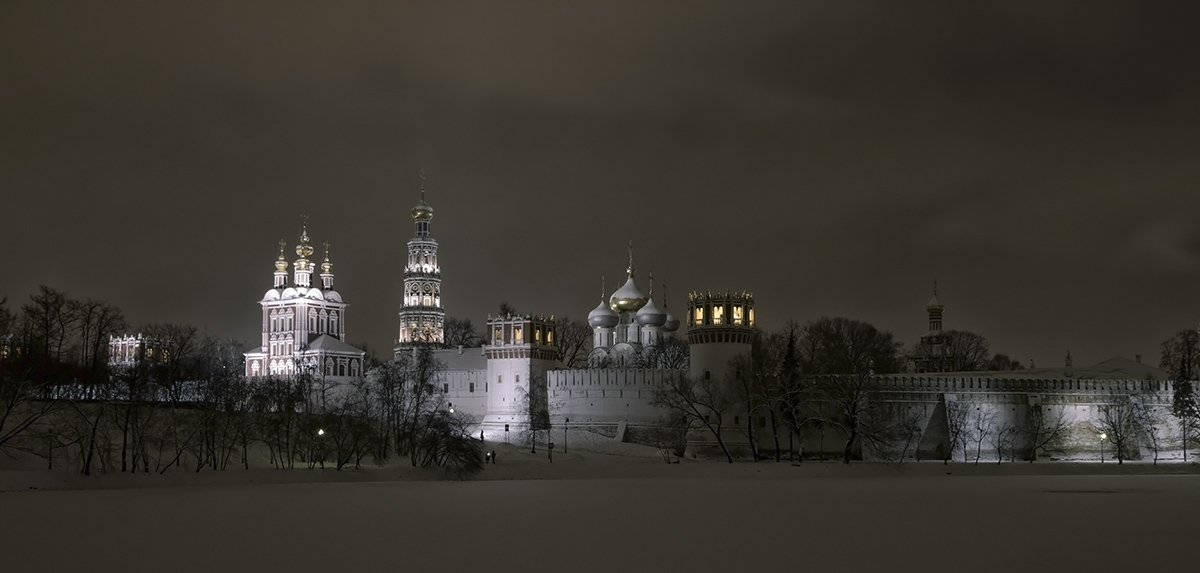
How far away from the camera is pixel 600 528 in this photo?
27.3 meters

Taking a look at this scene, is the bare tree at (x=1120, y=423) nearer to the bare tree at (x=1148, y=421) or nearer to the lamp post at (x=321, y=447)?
the bare tree at (x=1148, y=421)

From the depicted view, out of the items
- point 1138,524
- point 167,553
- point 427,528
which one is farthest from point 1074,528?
point 167,553

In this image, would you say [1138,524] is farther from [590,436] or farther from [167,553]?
[590,436]

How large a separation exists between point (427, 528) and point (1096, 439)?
49.5m

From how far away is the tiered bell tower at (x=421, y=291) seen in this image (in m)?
95.2

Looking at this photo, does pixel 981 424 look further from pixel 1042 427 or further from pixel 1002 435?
pixel 1042 427

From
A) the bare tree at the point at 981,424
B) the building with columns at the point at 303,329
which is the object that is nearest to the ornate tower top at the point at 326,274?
the building with columns at the point at 303,329

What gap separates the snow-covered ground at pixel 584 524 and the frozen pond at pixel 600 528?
0.20 feet

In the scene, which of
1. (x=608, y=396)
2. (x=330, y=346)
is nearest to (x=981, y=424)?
(x=608, y=396)

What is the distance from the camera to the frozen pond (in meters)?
21.4

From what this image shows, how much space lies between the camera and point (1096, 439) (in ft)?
217

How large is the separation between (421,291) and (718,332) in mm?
35168

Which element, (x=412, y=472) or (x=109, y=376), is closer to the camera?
(x=412, y=472)

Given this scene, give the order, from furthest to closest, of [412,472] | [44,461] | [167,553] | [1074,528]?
[412,472] < [44,461] < [1074,528] < [167,553]
